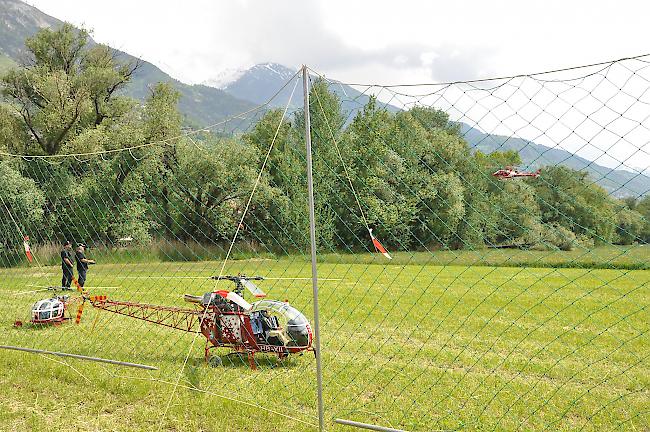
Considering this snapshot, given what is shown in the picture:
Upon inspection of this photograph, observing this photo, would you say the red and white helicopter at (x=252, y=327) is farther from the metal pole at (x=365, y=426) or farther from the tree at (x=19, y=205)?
the tree at (x=19, y=205)

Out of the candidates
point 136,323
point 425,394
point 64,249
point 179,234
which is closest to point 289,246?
point 179,234

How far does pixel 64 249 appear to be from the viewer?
37.0 feet

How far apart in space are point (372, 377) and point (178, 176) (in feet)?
43.7

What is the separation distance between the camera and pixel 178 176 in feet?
55.5

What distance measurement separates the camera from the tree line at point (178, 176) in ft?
42.8

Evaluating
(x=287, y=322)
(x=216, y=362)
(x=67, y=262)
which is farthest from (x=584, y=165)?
(x=67, y=262)

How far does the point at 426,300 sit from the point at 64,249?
320 inches

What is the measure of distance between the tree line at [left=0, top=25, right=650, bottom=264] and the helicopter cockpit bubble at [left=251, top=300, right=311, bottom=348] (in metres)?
3.62

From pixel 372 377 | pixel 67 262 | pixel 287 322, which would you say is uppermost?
pixel 287 322

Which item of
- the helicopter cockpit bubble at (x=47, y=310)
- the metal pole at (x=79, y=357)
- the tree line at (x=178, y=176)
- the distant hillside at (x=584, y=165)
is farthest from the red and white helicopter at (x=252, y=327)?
the tree line at (x=178, y=176)

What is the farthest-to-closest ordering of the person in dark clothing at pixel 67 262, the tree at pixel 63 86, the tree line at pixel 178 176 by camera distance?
the tree at pixel 63 86
the tree line at pixel 178 176
the person in dark clothing at pixel 67 262

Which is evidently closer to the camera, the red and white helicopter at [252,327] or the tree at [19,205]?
the red and white helicopter at [252,327]

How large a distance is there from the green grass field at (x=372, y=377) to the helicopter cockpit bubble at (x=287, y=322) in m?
0.29

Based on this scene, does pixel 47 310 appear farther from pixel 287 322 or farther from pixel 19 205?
pixel 19 205
